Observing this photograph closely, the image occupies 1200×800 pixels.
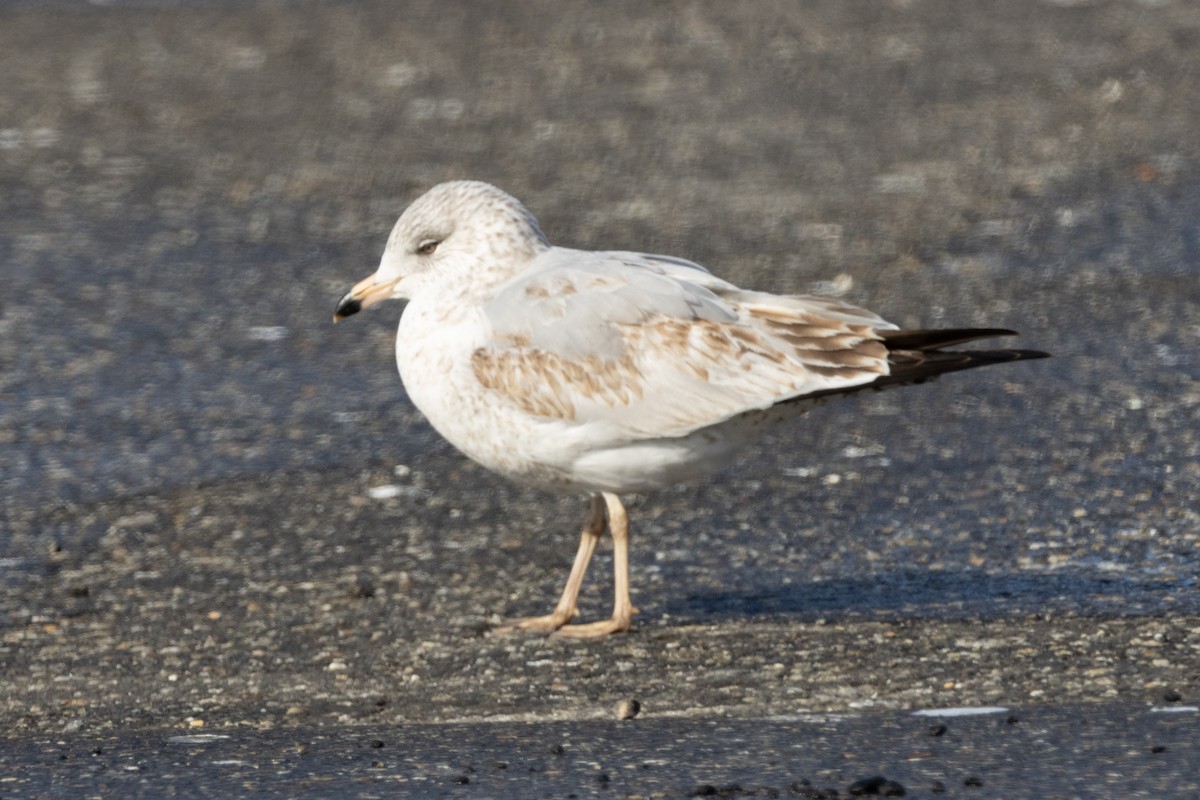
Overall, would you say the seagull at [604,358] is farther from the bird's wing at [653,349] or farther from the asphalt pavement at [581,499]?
the asphalt pavement at [581,499]

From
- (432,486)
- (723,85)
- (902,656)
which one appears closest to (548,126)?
(723,85)

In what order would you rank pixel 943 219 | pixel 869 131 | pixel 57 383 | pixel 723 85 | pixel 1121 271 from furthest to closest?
pixel 723 85
pixel 869 131
pixel 943 219
pixel 1121 271
pixel 57 383

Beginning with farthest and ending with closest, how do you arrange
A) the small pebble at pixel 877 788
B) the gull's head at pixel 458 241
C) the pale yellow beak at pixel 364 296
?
the pale yellow beak at pixel 364 296
the gull's head at pixel 458 241
the small pebble at pixel 877 788

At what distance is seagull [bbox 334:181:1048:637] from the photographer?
212 inches

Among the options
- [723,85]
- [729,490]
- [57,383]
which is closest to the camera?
[729,490]

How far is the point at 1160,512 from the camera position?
640 centimetres

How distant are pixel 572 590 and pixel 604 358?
720mm

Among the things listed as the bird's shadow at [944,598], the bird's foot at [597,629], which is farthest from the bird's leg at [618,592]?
the bird's shadow at [944,598]

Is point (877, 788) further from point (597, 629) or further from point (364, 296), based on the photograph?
point (364, 296)

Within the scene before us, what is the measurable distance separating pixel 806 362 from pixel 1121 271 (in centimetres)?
469

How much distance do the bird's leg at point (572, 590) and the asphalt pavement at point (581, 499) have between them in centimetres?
13

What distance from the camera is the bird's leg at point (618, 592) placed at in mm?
5516

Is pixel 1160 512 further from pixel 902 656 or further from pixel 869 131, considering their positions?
pixel 869 131

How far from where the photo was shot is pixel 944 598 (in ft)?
18.7
